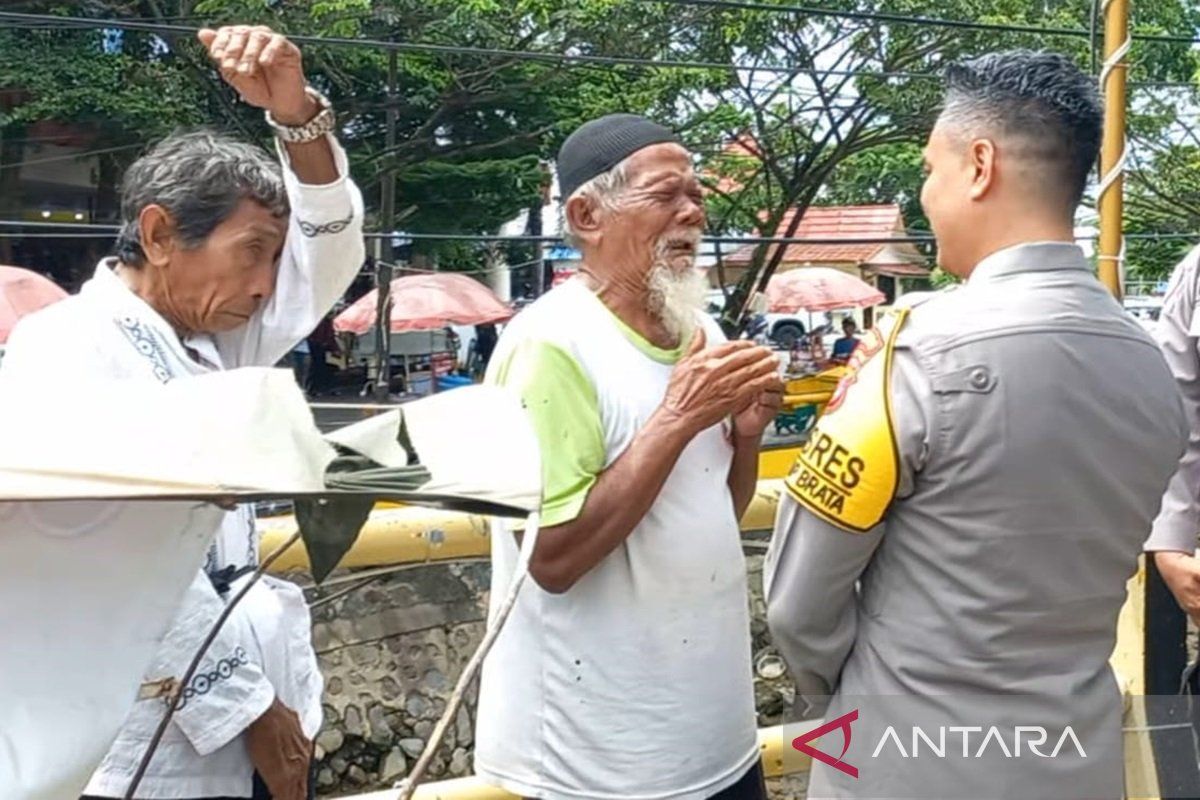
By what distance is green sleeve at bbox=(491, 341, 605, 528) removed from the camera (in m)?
1.72

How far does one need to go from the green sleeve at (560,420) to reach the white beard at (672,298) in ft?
0.70

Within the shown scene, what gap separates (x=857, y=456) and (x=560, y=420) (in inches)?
18.3

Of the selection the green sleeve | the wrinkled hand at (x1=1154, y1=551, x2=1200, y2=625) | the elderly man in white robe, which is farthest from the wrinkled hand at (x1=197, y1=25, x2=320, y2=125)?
the wrinkled hand at (x1=1154, y1=551, x2=1200, y2=625)

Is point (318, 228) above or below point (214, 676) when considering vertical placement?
above

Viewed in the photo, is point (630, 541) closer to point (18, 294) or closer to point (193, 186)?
point (193, 186)

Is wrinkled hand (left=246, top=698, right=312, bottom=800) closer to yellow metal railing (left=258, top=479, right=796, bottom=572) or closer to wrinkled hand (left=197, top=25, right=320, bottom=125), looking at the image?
yellow metal railing (left=258, top=479, right=796, bottom=572)

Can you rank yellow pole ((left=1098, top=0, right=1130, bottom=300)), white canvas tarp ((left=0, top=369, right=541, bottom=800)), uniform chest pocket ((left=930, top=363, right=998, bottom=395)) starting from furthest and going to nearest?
yellow pole ((left=1098, top=0, right=1130, bottom=300)), uniform chest pocket ((left=930, top=363, right=998, bottom=395)), white canvas tarp ((left=0, top=369, right=541, bottom=800))

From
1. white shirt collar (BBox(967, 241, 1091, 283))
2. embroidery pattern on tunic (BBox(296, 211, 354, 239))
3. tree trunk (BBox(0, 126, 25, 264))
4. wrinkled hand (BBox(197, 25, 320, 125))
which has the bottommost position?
white shirt collar (BBox(967, 241, 1091, 283))

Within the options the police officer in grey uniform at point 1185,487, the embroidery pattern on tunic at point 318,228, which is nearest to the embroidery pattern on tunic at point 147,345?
Result: the embroidery pattern on tunic at point 318,228

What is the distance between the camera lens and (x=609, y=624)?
1791mm

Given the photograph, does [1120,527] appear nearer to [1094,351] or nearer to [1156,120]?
[1094,351]

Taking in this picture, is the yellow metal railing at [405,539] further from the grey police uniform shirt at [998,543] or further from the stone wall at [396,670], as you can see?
the stone wall at [396,670]

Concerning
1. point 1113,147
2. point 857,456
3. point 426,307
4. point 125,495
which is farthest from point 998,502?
point 426,307

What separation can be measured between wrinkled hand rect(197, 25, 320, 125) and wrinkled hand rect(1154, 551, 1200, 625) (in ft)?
5.55
